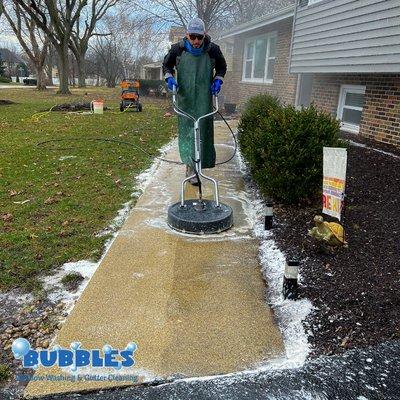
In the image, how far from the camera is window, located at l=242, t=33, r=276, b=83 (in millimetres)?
14562

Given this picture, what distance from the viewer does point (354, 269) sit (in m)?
3.02

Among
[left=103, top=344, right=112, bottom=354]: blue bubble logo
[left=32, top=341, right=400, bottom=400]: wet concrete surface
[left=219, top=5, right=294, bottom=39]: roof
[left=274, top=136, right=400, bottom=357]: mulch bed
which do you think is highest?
[left=219, top=5, right=294, bottom=39]: roof

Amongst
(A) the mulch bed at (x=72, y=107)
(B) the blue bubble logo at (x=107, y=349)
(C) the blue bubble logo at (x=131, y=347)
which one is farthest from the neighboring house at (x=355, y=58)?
(A) the mulch bed at (x=72, y=107)

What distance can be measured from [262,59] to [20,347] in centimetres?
1502

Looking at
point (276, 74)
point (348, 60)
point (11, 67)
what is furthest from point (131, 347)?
point (11, 67)

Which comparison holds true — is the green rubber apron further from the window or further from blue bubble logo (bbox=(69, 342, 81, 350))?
the window

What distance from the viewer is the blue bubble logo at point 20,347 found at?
2.29 meters

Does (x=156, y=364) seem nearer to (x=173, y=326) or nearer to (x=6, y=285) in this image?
(x=173, y=326)

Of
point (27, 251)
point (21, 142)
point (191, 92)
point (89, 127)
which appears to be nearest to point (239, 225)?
point (191, 92)

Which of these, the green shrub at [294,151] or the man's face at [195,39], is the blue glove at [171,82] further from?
the green shrub at [294,151]

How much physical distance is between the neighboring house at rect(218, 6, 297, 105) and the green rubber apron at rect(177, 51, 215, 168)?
26.3 ft

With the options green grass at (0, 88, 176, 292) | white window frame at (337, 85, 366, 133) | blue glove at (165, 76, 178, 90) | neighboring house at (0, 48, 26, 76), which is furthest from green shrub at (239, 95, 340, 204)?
neighboring house at (0, 48, 26, 76)

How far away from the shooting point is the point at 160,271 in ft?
10.8

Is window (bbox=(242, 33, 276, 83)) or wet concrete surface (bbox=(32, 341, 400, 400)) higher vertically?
window (bbox=(242, 33, 276, 83))
